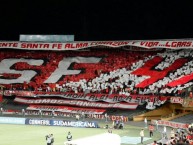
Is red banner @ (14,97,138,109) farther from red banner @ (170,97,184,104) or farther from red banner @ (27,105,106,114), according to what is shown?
red banner @ (170,97,184,104)

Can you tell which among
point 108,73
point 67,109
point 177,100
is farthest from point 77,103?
point 177,100

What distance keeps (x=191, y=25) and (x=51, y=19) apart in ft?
63.1

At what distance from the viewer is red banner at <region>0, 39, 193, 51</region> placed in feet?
171

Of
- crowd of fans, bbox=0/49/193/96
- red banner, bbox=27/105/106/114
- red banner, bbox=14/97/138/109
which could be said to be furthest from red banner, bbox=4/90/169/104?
red banner, bbox=27/105/106/114

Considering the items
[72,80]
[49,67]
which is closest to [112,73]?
[72,80]

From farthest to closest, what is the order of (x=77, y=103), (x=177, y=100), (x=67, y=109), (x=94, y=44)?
1. (x=94, y=44)
2. (x=77, y=103)
3. (x=67, y=109)
4. (x=177, y=100)

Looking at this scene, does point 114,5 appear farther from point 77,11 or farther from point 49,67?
point 49,67

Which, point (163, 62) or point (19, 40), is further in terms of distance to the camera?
point (19, 40)

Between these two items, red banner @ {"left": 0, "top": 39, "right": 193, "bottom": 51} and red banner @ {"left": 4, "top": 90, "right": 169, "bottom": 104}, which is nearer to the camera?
red banner @ {"left": 4, "top": 90, "right": 169, "bottom": 104}

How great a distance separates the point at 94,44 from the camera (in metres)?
56.5

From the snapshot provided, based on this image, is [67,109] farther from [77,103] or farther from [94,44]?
[94,44]

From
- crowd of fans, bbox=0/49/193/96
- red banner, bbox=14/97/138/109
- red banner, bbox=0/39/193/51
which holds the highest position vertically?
red banner, bbox=0/39/193/51

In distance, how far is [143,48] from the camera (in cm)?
5731

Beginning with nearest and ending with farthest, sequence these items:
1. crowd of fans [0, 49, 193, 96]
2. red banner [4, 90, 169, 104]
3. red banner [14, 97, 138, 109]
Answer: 1. red banner [4, 90, 169, 104]
2. crowd of fans [0, 49, 193, 96]
3. red banner [14, 97, 138, 109]
